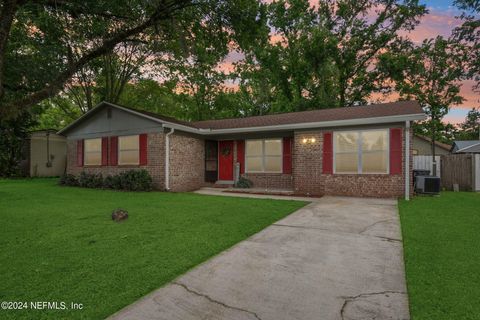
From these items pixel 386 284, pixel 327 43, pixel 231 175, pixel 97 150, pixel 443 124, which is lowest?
pixel 386 284

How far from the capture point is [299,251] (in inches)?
151

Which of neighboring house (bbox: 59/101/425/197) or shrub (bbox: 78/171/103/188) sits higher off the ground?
neighboring house (bbox: 59/101/425/197)

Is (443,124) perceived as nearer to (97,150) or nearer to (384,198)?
(384,198)

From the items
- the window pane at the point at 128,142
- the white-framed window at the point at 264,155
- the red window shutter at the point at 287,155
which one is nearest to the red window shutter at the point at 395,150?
the red window shutter at the point at 287,155

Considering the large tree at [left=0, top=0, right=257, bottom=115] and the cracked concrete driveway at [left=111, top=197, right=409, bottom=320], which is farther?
the large tree at [left=0, top=0, right=257, bottom=115]

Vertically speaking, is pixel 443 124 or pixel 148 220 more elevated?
pixel 443 124

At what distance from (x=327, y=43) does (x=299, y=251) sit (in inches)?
848

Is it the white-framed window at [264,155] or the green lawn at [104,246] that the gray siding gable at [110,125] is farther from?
the green lawn at [104,246]

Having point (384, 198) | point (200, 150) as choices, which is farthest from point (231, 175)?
point (384, 198)

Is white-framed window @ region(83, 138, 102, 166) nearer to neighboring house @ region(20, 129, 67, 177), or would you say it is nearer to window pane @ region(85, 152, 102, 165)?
window pane @ region(85, 152, 102, 165)

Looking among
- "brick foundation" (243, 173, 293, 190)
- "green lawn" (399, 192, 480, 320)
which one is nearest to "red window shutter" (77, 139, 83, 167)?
"brick foundation" (243, 173, 293, 190)

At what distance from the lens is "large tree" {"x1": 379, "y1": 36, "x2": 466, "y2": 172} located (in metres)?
20.2

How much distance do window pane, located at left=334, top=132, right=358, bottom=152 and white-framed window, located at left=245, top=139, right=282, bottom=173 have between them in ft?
8.80

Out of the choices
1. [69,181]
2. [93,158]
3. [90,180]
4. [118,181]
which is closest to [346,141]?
[118,181]
